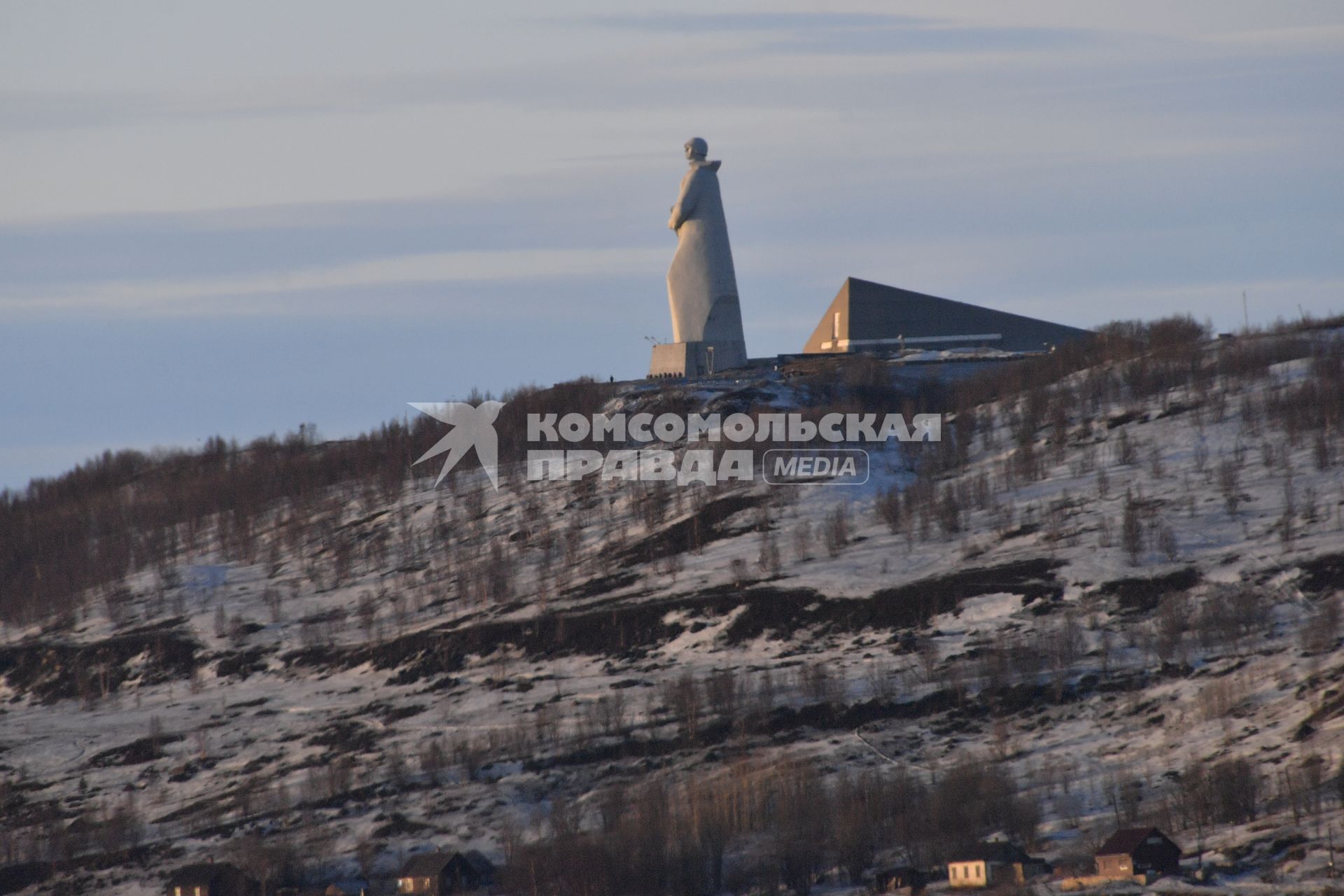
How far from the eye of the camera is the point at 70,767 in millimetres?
55719

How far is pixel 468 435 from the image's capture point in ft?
258

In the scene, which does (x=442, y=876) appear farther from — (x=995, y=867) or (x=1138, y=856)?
(x=1138, y=856)

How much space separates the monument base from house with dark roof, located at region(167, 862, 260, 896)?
3332 centimetres

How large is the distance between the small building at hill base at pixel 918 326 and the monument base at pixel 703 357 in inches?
273

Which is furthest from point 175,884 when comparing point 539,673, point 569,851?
point 539,673

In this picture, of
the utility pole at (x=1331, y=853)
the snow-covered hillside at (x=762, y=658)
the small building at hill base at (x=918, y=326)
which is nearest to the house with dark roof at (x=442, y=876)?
the snow-covered hillside at (x=762, y=658)

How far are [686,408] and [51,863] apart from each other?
30.4 meters

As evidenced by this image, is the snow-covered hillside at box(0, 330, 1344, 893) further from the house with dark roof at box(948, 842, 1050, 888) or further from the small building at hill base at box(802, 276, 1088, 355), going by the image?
the small building at hill base at box(802, 276, 1088, 355)

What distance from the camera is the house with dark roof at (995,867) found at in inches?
1452

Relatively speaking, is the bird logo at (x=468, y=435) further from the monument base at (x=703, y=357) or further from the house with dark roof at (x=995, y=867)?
the house with dark roof at (x=995, y=867)

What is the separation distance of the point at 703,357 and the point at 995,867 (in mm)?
37678

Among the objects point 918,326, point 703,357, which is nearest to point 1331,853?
point 703,357

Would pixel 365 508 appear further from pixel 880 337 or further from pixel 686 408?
pixel 880 337

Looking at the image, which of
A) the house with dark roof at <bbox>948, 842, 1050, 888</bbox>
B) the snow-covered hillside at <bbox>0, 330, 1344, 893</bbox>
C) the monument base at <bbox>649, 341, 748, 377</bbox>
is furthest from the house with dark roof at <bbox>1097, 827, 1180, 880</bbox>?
the monument base at <bbox>649, 341, 748, 377</bbox>
